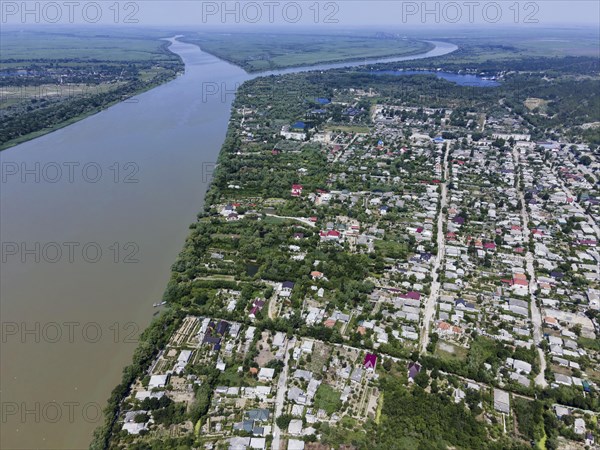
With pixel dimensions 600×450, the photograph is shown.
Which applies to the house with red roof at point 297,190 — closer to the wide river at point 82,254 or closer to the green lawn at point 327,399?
the wide river at point 82,254

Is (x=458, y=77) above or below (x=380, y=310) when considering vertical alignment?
above

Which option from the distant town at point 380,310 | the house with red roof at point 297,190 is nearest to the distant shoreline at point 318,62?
the distant town at point 380,310

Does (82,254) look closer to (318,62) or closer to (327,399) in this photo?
(327,399)

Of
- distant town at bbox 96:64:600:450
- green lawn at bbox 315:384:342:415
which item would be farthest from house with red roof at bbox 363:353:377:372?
green lawn at bbox 315:384:342:415

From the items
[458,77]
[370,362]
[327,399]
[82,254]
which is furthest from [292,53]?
[327,399]

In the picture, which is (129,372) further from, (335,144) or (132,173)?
(335,144)
